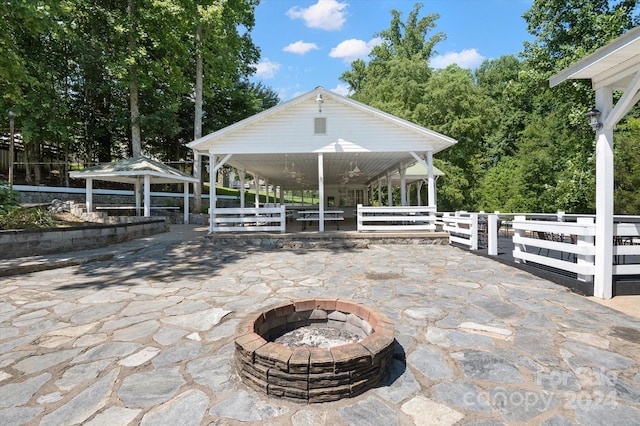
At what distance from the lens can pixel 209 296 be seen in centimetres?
415

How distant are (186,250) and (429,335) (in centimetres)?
699

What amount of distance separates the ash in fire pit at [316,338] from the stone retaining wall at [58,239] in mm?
7185

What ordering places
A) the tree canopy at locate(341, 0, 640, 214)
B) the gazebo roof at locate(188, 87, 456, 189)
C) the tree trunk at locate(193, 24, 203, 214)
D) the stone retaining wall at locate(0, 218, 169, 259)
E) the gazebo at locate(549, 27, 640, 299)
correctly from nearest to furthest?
the gazebo at locate(549, 27, 640, 299) < the stone retaining wall at locate(0, 218, 169, 259) < the gazebo roof at locate(188, 87, 456, 189) < the tree canopy at locate(341, 0, 640, 214) < the tree trunk at locate(193, 24, 203, 214)

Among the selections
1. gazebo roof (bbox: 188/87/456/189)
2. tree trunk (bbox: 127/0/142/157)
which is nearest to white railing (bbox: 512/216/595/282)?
gazebo roof (bbox: 188/87/456/189)

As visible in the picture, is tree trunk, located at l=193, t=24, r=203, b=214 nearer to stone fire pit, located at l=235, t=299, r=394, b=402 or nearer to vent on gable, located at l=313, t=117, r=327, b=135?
vent on gable, located at l=313, t=117, r=327, b=135

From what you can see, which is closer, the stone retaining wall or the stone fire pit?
the stone fire pit

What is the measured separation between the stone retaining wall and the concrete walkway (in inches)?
63.6

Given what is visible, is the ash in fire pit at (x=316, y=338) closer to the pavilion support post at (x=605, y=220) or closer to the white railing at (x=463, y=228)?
the pavilion support post at (x=605, y=220)

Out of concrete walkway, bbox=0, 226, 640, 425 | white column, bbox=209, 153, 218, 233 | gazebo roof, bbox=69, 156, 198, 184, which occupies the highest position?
gazebo roof, bbox=69, 156, 198, 184

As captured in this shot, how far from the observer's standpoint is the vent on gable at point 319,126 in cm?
965

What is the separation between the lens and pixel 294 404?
194cm

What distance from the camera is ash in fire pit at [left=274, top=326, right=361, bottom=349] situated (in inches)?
99.1

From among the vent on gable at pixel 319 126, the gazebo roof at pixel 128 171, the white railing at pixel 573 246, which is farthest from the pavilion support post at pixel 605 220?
the gazebo roof at pixel 128 171

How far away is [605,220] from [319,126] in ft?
24.4
